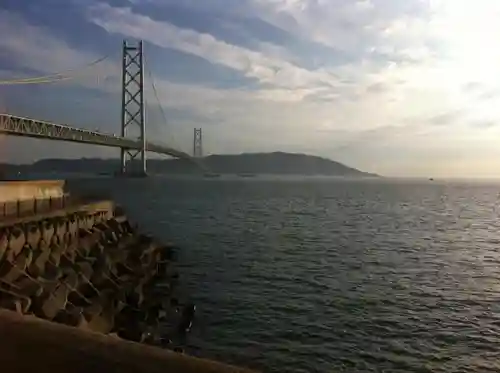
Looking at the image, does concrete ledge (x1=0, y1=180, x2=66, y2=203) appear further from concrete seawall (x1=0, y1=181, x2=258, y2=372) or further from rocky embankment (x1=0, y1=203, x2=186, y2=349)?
rocky embankment (x1=0, y1=203, x2=186, y2=349)

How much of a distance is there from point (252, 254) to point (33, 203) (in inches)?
220

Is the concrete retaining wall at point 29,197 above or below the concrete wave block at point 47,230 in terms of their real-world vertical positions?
above

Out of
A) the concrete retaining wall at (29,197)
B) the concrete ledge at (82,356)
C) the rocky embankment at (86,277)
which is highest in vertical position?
the concrete retaining wall at (29,197)

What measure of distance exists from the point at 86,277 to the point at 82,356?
216 inches

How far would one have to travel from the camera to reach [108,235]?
11.6m

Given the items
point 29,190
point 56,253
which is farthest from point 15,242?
point 29,190

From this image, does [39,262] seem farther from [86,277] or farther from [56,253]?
[56,253]

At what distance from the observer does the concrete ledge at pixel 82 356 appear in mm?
2266

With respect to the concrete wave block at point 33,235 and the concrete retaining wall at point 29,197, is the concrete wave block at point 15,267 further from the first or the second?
the concrete retaining wall at point 29,197

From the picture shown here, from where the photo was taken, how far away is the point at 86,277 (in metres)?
7.64

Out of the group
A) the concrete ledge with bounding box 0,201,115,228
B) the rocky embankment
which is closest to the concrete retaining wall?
the concrete ledge with bounding box 0,201,115,228

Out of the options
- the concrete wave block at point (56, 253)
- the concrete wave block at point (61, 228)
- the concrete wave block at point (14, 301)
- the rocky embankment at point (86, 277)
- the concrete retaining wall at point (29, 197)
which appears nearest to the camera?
the concrete wave block at point (14, 301)

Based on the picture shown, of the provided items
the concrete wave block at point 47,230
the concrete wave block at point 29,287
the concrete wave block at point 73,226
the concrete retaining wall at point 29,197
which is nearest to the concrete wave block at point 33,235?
the concrete wave block at point 47,230

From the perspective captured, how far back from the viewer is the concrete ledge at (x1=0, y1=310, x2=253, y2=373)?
7.43 feet
